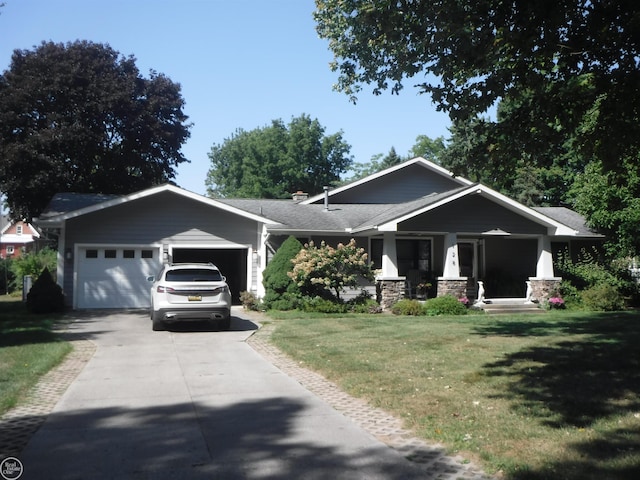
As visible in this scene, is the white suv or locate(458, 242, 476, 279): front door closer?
the white suv

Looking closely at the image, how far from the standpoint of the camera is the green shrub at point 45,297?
57.6 feet

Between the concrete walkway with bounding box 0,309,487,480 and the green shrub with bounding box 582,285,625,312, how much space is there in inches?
542

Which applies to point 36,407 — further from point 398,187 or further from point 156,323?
point 398,187

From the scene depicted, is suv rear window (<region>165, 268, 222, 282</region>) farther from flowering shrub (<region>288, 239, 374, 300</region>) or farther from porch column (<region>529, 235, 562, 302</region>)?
porch column (<region>529, 235, 562, 302</region>)

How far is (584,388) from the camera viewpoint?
7570 millimetres

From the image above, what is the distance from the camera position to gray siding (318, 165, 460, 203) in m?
26.0

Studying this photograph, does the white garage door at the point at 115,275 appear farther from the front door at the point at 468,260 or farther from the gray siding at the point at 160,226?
the front door at the point at 468,260

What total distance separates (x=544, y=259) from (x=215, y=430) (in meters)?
17.6

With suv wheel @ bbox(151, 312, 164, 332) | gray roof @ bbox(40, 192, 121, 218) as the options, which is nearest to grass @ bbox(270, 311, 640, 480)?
suv wheel @ bbox(151, 312, 164, 332)

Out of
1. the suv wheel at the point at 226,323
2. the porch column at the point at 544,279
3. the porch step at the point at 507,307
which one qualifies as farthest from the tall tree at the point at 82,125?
the porch column at the point at 544,279

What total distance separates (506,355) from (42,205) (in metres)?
25.7

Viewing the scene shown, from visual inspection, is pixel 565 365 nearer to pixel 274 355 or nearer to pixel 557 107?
pixel 557 107

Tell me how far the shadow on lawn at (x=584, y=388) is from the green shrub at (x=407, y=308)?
521 centimetres

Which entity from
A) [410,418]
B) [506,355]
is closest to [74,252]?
[506,355]
